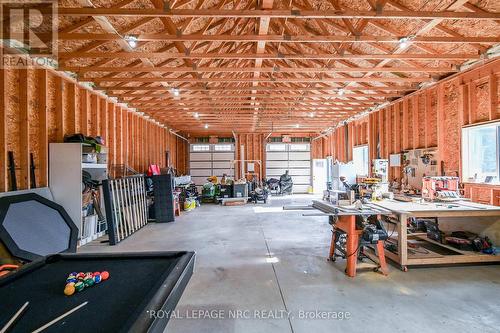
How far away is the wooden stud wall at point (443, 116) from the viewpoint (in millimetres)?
Answer: 4480

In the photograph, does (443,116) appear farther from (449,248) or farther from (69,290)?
(69,290)

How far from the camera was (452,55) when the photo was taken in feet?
13.6

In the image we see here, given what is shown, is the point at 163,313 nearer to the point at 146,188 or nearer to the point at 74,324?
the point at 74,324

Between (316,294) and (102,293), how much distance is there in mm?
2304

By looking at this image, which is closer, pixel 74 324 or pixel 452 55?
pixel 74 324

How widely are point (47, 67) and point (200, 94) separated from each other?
3.32 m

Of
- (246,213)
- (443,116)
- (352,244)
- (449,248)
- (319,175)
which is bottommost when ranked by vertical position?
(246,213)

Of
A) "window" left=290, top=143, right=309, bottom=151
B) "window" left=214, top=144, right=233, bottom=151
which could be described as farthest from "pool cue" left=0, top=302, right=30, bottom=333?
"window" left=290, top=143, right=309, bottom=151

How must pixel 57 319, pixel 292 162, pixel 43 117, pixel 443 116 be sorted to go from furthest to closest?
pixel 292 162 < pixel 443 116 < pixel 43 117 < pixel 57 319

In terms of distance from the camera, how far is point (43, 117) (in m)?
4.36

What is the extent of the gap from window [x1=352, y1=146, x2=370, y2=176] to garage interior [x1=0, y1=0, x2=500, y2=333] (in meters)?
1.07

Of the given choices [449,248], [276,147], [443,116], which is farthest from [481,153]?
[276,147]

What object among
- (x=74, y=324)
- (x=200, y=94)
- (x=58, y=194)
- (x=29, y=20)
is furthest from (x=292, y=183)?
(x=74, y=324)

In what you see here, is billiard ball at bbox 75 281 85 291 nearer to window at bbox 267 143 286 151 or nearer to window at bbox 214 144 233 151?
window at bbox 214 144 233 151
